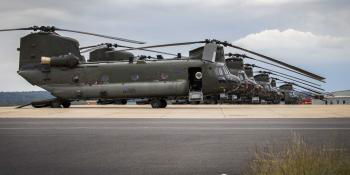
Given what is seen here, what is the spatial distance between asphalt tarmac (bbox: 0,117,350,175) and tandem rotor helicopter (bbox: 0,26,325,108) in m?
17.9

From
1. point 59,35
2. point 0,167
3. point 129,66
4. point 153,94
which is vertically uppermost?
point 59,35

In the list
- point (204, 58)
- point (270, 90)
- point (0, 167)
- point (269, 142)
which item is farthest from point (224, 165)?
point (270, 90)

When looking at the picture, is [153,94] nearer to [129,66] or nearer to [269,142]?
[129,66]

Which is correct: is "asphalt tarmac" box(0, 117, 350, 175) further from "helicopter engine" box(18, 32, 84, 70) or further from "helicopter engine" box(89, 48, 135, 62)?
"helicopter engine" box(89, 48, 135, 62)

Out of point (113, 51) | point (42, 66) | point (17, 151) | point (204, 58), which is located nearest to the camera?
point (17, 151)

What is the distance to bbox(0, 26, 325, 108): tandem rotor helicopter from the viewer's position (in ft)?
112

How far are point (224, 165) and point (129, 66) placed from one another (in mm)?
27088

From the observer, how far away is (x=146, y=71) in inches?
1371

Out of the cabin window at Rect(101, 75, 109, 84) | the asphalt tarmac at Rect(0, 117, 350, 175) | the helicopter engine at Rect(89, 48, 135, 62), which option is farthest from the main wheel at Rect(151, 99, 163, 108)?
the asphalt tarmac at Rect(0, 117, 350, 175)

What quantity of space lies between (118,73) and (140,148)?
24.6 m

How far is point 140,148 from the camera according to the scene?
11211mm

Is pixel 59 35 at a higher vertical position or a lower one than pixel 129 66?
higher

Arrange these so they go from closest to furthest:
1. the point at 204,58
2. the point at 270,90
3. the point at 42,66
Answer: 1. the point at 204,58
2. the point at 42,66
3. the point at 270,90

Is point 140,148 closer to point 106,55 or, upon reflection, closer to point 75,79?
point 75,79
